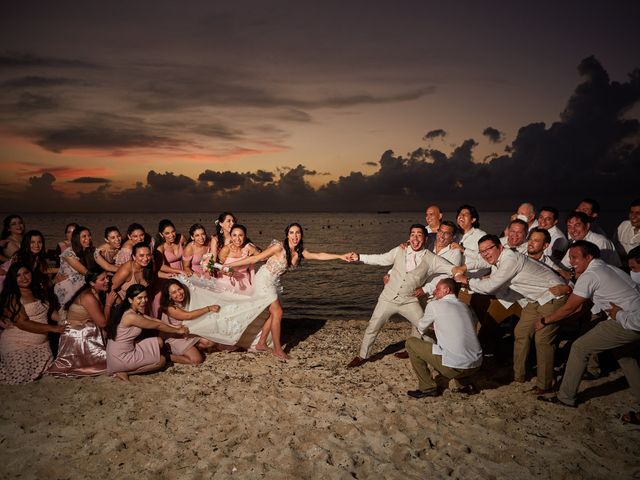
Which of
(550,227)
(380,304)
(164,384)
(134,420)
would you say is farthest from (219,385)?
(550,227)

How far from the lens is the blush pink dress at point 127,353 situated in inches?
263

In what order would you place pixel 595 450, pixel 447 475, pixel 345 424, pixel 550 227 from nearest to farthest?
pixel 447 475, pixel 595 450, pixel 345 424, pixel 550 227

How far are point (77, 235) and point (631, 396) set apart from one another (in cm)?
1055

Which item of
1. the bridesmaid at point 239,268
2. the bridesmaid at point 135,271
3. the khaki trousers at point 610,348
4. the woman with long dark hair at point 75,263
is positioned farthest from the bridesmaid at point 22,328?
the khaki trousers at point 610,348

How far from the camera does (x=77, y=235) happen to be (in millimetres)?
8344

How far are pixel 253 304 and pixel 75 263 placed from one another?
3.82 meters

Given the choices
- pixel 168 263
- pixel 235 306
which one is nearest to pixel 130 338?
pixel 235 306

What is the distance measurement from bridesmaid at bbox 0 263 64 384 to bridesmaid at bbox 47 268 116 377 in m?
0.21

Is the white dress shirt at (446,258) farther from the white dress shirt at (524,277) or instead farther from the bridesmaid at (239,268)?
the bridesmaid at (239,268)

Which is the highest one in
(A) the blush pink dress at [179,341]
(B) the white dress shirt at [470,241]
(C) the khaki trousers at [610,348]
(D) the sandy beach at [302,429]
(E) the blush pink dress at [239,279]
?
(B) the white dress shirt at [470,241]

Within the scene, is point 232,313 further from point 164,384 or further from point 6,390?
point 6,390

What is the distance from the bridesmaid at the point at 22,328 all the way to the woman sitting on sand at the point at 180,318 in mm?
1750

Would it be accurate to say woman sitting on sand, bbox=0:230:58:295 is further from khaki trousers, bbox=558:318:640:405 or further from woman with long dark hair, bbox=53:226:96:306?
khaki trousers, bbox=558:318:640:405

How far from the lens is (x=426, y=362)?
20.2 feet
